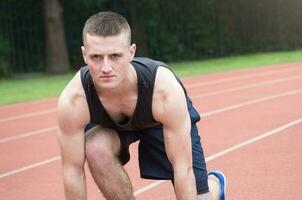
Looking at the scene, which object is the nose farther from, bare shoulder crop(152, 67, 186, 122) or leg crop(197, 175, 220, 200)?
leg crop(197, 175, 220, 200)

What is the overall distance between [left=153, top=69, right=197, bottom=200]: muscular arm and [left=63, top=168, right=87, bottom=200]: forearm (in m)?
0.54

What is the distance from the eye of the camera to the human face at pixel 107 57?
130 inches

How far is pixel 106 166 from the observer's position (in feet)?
12.2

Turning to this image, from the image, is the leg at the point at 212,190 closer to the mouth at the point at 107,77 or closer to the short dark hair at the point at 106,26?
the mouth at the point at 107,77

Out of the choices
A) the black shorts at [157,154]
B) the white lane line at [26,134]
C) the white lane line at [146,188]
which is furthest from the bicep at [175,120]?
the white lane line at [26,134]

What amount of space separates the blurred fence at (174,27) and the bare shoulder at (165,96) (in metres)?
16.5

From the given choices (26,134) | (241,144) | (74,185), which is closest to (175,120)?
(74,185)

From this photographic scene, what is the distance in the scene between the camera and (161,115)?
3541 mm

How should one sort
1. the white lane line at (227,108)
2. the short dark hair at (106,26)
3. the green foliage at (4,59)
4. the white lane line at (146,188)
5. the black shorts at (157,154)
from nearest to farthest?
the short dark hair at (106,26) < the black shorts at (157,154) < the white lane line at (146,188) < the white lane line at (227,108) < the green foliage at (4,59)

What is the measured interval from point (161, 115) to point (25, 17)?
18.1m

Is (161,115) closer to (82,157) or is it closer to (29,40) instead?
(82,157)

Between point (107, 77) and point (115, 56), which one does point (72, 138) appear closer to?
point (107, 77)

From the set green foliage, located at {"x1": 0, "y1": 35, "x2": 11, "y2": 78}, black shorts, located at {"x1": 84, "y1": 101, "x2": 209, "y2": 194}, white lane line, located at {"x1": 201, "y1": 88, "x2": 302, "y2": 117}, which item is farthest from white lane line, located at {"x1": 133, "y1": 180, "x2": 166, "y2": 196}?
green foliage, located at {"x1": 0, "y1": 35, "x2": 11, "y2": 78}

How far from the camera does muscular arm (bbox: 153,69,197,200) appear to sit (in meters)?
3.51
